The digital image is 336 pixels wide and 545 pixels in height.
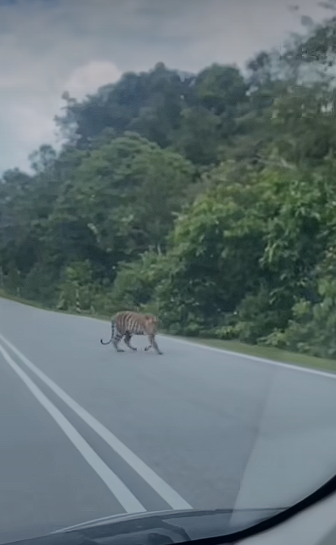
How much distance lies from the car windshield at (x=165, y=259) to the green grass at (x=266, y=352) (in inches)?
0.6

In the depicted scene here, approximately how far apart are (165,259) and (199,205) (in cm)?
43

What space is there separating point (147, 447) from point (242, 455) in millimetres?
566

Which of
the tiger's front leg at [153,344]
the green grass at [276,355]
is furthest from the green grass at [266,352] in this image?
the tiger's front leg at [153,344]

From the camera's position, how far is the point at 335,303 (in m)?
5.25

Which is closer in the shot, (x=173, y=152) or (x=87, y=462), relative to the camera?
(x=87, y=462)

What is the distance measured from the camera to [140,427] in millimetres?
5195

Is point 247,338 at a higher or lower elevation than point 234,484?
higher

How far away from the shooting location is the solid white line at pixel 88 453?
13.5 ft

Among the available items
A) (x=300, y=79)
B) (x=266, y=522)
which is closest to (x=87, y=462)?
(x=266, y=522)

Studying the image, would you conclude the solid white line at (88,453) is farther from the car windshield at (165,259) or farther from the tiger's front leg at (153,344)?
the tiger's front leg at (153,344)

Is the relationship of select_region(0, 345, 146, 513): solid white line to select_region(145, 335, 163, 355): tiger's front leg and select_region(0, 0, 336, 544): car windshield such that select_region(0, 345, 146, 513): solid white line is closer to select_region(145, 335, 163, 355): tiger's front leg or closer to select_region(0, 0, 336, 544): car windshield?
select_region(0, 0, 336, 544): car windshield

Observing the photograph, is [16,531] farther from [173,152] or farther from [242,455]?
[173,152]

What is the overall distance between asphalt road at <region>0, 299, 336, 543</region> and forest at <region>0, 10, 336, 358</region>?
250 millimetres

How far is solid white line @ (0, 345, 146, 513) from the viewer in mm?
4113
